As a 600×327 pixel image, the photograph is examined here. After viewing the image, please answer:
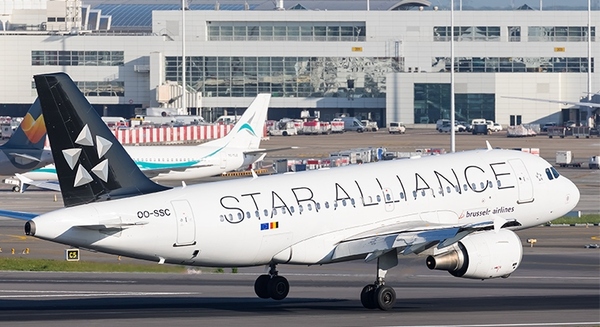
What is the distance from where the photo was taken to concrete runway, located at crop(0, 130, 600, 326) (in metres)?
36.7

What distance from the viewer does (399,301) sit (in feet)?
137

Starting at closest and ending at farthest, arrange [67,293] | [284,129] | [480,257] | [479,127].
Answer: [480,257], [67,293], [284,129], [479,127]

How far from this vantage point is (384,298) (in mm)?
38562

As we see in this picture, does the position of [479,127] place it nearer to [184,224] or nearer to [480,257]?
[480,257]

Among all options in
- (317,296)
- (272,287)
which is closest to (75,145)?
(272,287)

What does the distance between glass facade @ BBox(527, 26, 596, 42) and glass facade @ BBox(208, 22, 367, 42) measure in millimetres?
27765

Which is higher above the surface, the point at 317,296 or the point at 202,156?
the point at 202,156

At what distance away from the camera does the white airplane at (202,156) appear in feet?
293

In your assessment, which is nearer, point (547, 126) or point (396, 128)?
point (547, 126)

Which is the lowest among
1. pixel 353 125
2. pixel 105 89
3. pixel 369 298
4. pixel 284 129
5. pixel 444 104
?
pixel 369 298

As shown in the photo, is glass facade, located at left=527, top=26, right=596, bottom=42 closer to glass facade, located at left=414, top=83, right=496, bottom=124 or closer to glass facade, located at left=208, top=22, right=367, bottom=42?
glass facade, located at left=414, top=83, right=496, bottom=124

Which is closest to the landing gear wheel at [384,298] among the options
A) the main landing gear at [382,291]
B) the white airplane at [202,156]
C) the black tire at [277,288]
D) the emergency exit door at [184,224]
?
the main landing gear at [382,291]

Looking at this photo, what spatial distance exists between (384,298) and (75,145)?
11.3 metres

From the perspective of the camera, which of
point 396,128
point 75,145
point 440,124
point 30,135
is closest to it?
point 75,145
